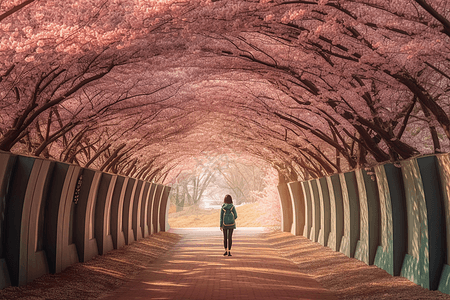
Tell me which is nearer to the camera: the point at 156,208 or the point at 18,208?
the point at 18,208

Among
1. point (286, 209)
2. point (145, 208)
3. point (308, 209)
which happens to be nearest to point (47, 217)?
point (308, 209)

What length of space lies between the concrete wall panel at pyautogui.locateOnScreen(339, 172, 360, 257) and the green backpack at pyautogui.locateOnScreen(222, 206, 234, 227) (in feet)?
11.8

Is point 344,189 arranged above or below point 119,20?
below

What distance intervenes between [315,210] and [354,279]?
13418mm

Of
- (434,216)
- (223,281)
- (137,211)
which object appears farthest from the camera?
(137,211)

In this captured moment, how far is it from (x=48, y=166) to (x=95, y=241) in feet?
20.6

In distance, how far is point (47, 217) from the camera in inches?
501

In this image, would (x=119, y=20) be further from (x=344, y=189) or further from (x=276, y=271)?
(x=344, y=189)

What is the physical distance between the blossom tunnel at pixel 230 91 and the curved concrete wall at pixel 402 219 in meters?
0.03

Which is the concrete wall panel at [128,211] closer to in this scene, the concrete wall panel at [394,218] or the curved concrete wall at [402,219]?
the curved concrete wall at [402,219]

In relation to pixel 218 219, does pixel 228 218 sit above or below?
below

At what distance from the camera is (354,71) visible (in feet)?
38.0

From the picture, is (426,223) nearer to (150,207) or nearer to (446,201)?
(446,201)

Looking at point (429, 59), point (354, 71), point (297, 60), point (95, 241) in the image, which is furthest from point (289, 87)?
point (95, 241)
